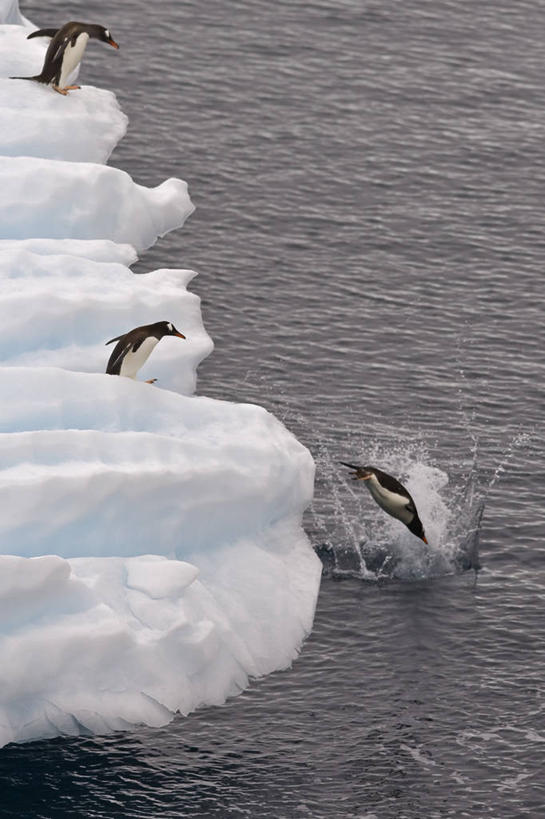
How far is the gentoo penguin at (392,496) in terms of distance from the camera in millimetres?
34062

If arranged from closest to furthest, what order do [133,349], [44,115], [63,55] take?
[133,349] → [44,115] → [63,55]

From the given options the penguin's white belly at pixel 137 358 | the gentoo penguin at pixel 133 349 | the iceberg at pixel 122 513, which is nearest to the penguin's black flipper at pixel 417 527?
the iceberg at pixel 122 513

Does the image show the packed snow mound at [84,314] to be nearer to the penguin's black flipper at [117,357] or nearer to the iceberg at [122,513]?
the iceberg at [122,513]

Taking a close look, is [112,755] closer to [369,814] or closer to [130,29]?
[369,814]

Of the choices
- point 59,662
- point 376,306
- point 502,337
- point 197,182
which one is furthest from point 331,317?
point 59,662

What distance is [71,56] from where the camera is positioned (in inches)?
1794

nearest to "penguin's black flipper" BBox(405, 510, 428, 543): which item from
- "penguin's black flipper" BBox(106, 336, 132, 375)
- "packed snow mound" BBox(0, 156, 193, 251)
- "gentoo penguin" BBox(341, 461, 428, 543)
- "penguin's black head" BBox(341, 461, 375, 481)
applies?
"gentoo penguin" BBox(341, 461, 428, 543)

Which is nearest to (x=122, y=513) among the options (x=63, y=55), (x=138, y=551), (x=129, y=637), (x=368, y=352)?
(x=138, y=551)

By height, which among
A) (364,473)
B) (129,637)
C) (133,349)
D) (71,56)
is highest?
(71,56)

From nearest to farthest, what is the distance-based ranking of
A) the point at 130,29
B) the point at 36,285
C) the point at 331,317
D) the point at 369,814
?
1. the point at 369,814
2. the point at 36,285
3. the point at 331,317
4. the point at 130,29

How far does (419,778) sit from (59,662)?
5828 millimetres

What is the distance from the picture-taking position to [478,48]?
57.2 metres

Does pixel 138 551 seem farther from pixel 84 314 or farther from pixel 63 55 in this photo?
pixel 63 55

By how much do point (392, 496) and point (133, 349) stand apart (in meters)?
5.43
